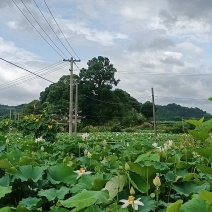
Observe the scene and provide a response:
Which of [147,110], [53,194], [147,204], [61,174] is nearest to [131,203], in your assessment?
[147,204]

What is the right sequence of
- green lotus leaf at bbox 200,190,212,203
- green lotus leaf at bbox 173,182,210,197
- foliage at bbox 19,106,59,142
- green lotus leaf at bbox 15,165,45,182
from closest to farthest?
green lotus leaf at bbox 200,190,212,203 < green lotus leaf at bbox 173,182,210,197 < green lotus leaf at bbox 15,165,45,182 < foliage at bbox 19,106,59,142

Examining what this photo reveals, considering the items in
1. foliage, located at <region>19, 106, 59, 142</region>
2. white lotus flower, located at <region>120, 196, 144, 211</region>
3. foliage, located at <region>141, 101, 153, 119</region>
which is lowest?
white lotus flower, located at <region>120, 196, 144, 211</region>

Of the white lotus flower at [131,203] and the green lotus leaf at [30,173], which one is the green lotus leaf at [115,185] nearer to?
the white lotus flower at [131,203]

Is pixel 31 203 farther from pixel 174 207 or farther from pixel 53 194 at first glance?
pixel 174 207

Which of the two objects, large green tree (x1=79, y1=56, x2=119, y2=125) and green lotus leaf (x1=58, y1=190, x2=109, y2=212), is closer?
green lotus leaf (x1=58, y1=190, x2=109, y2=212)

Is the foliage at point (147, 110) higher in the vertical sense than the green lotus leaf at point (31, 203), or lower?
higher

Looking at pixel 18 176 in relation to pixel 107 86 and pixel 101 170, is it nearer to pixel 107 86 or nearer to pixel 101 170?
pixel 101 170

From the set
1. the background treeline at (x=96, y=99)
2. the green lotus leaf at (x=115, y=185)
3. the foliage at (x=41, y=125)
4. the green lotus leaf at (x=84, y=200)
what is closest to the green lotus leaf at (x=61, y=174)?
the green lotus leaf at (x=115, y=185)

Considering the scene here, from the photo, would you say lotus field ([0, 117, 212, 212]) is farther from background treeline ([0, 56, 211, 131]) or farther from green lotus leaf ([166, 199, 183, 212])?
background treeline ([0, 56, 211, 131])

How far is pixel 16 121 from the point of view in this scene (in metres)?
12.3

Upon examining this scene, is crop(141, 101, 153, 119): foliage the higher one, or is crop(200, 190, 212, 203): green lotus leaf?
crop(141, 101, 153, 119): foliage

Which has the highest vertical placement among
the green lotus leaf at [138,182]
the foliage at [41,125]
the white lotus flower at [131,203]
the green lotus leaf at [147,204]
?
the foliage at [41,125]

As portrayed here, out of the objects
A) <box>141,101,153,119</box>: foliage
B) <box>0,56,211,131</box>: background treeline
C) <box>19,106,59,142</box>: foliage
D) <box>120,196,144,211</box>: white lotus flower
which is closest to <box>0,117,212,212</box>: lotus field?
<box>120,196,144,211</box>: white lotus flower

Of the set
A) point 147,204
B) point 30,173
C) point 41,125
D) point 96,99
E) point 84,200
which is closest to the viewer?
point 84,200
